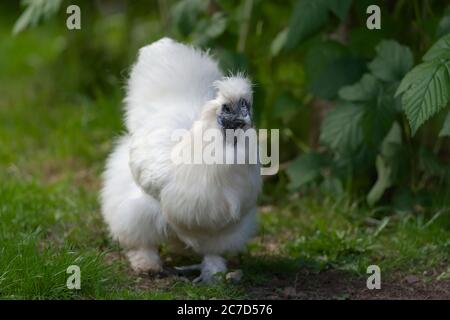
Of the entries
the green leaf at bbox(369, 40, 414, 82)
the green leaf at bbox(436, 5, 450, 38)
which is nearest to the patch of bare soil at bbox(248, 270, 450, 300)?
the green leaf at bbox(369, 40, 414, 82)

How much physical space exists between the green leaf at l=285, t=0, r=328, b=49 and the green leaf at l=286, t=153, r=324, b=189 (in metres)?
0.86

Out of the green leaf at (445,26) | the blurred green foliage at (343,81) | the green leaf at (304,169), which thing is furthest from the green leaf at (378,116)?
the green leaf at (304,169)

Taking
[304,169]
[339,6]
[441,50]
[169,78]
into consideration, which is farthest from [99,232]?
[441,50]

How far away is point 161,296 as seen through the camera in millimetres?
3941

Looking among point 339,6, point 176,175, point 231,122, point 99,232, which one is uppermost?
point 339,6

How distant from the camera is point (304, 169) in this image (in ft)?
17.7

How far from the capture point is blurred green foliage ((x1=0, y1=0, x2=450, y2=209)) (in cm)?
470

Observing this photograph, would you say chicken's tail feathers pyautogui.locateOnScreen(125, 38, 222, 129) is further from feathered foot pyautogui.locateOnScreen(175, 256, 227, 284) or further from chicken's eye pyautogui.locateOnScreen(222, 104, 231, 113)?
feathered foot pyautogui.locateOnScreen(175, 256, 227, 284)

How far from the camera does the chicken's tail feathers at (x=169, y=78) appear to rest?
4480mm

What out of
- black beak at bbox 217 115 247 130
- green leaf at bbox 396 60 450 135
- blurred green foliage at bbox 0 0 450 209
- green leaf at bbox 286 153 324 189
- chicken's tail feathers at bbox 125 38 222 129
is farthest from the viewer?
green leaf at bbox 286 153 324 189

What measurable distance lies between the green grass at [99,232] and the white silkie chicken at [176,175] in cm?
21

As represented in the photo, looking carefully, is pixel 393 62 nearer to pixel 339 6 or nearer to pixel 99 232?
pixel 339 6

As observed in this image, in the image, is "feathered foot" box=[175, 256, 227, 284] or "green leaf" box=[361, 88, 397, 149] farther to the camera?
"green leaf" box=[361, 88, 397, 149]

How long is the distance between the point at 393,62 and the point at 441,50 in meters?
0.70
